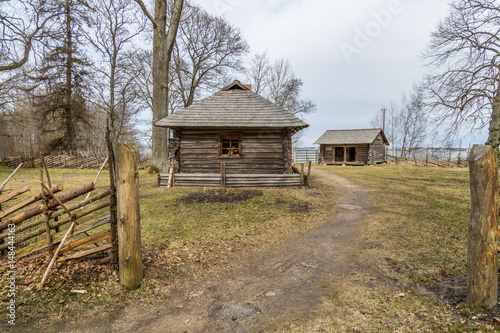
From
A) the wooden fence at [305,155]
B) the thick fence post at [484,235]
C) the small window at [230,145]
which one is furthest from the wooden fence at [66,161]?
the thick fence post at [484,235]

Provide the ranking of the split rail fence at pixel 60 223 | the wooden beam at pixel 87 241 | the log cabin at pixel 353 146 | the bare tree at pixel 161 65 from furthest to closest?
the log cabin at pixel 353 146
the bare tree at pixel 161 65
the wooden beam at pixel 87 241
the split rail fence at pixel 60 223

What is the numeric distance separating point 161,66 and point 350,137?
2511 cm

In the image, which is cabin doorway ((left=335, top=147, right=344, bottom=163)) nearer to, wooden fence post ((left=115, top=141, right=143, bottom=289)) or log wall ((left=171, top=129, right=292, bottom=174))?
log wall ((left=171, top=129, right=292, bottom=174))

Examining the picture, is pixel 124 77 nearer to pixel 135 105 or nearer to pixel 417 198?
pixel 135 105

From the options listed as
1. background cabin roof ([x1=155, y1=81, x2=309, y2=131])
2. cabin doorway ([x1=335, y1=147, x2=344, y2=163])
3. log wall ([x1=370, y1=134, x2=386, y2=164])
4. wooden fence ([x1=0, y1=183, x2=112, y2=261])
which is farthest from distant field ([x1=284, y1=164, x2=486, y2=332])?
cabin doorway ([x1=335, y1=147, x2=344, y2=163])

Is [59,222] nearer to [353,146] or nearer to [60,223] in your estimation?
[60,223]

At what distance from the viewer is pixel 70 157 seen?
85.8 feet

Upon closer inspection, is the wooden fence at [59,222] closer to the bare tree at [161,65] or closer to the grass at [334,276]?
the grass at [334,276]

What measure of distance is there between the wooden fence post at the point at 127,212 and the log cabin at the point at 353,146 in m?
30.3

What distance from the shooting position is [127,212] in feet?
12.3

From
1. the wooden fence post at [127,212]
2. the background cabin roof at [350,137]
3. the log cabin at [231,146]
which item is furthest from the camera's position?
the background cabin roof at [350,137]

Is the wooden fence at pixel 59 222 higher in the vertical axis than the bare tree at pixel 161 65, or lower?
lower

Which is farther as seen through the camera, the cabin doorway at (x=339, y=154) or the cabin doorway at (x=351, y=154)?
the cabin doorway at (x=339, y=154)

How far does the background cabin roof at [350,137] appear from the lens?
30.4 metres
